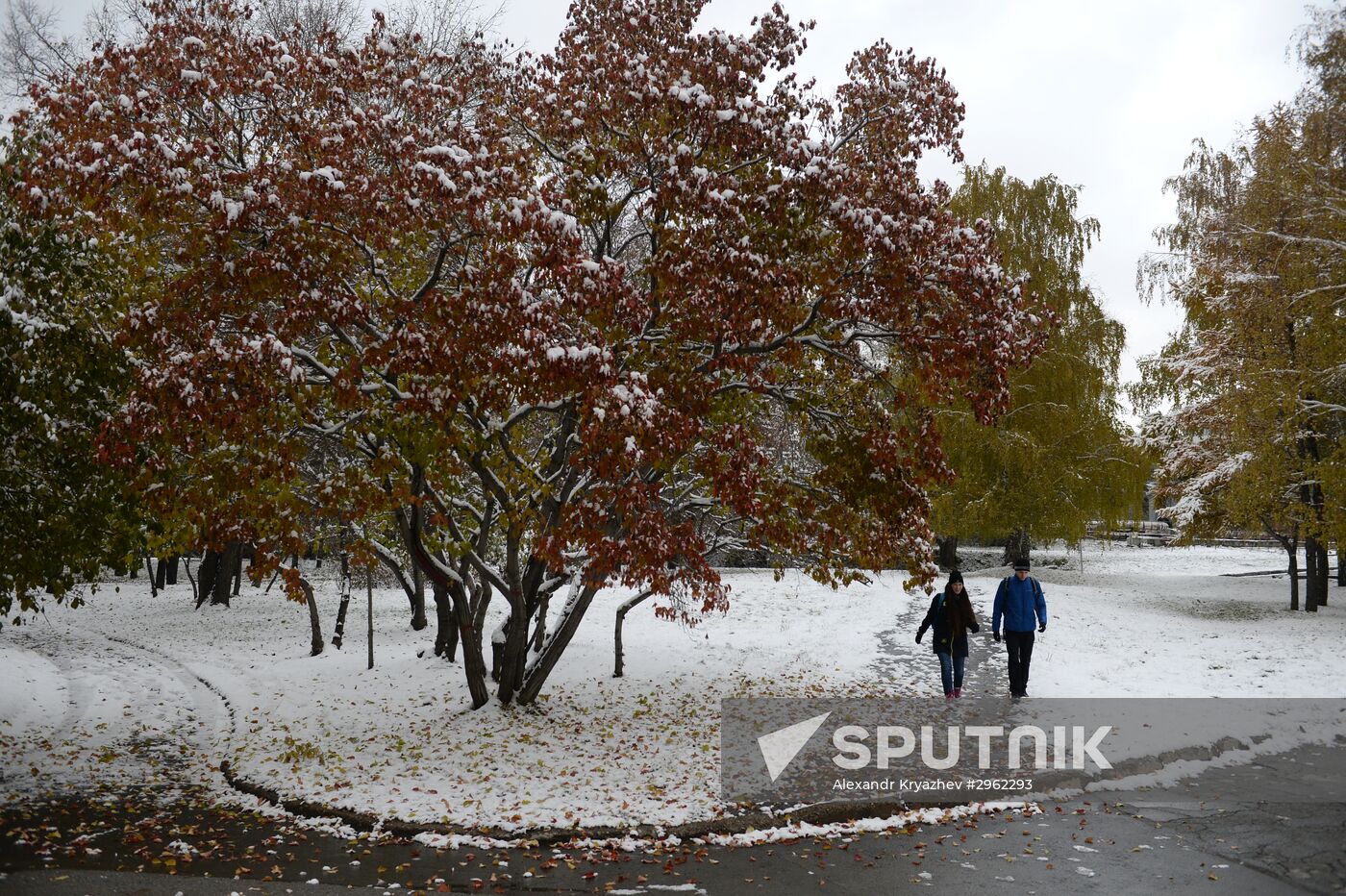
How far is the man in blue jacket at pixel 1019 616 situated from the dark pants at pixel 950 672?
0.62m

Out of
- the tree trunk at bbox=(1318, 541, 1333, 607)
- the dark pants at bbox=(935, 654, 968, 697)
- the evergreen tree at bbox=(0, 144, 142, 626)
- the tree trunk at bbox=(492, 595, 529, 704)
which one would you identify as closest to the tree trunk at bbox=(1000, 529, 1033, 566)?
the tree trunk at bbox=(1318, 541, 1333, 607)

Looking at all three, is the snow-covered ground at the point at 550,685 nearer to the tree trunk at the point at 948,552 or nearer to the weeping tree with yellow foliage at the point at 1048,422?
the weeping tree with yellow foliage at the point at 1048,422

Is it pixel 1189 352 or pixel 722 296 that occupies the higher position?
pixel 1189 352

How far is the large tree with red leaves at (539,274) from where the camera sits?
797 centimetres

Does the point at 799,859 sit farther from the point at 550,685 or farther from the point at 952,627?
the point at 550,685

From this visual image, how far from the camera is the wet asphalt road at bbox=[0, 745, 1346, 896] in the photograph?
6.50 metres

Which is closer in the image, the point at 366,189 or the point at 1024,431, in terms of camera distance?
the point at 366,189

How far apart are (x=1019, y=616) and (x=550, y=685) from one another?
20.6ft

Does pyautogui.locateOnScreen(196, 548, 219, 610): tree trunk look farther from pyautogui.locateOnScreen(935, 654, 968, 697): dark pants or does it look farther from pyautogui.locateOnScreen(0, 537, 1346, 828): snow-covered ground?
pyautogui.locateOnScreen(935, 654, 968, 697): dark pants

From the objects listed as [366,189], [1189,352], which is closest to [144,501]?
[366,189]

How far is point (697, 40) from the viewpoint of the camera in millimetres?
9258

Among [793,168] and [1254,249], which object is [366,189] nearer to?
[793,168]

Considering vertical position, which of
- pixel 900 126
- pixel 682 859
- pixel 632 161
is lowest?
pixel 682 859

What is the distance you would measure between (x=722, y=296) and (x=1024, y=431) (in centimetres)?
1853
